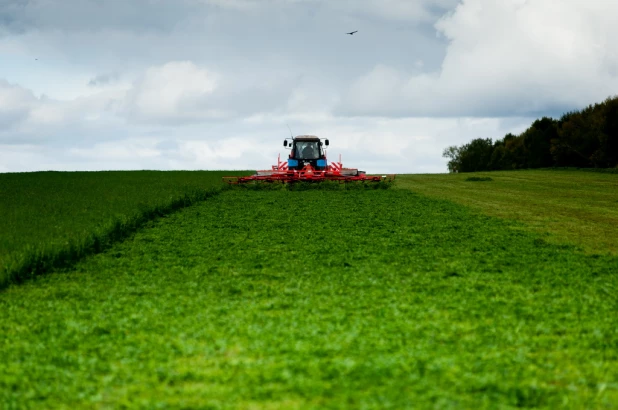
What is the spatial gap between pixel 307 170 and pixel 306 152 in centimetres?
332

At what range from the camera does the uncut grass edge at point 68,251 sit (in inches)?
340

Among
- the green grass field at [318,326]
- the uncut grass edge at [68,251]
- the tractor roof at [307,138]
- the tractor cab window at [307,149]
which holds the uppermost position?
the tractor roof at [307,138]

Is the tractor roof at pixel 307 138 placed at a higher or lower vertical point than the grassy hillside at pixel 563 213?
higher

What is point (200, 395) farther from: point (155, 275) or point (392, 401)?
point (155, 275)

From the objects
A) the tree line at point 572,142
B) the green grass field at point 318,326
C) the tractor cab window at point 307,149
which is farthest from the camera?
the tree line at point 572,142

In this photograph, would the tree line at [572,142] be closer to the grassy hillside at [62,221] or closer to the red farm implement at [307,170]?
the red farm implement at [307,170]

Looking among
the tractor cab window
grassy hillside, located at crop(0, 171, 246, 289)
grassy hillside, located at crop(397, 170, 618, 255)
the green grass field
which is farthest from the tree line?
the green grass field

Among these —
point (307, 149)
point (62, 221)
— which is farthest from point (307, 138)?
point (62, 221)

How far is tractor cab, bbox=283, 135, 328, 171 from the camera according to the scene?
93.5ft

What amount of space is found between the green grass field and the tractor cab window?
56.6 feet

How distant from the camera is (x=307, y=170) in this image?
2555 centimetres

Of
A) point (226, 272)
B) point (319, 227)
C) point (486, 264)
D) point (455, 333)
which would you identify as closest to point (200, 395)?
point (455, 333)

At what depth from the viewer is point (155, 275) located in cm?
863

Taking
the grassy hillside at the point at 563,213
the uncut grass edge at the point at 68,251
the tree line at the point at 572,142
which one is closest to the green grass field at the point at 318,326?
the uncut grass edge at the point at 68,251
